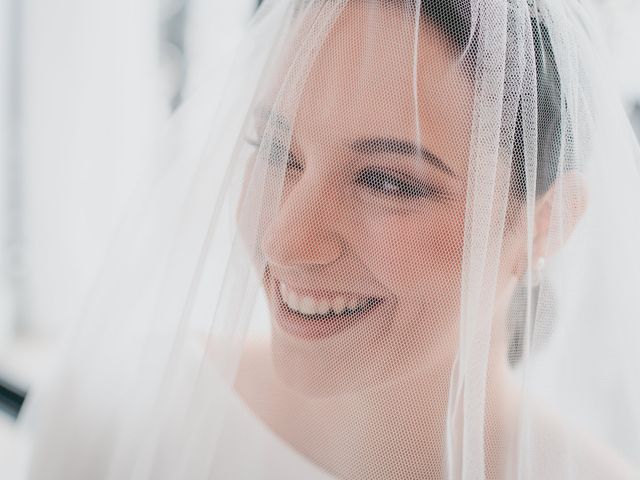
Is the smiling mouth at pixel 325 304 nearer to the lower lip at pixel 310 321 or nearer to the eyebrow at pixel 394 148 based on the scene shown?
the lower lip at pixel 310 321

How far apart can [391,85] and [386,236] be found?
0.51 feet

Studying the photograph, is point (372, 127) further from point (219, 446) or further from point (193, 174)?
point (219, 446)

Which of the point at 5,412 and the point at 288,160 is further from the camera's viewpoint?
the point at 5,412

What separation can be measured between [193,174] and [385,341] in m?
0.31

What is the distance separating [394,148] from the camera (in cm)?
70

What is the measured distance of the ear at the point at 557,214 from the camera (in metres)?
0.72

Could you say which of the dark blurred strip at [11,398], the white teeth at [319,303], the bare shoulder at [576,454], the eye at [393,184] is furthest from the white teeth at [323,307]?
the dark blurred strip at [11,398]

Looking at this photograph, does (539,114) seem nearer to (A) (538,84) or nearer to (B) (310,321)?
(A) (538,84)

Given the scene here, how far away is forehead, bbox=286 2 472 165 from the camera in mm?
684

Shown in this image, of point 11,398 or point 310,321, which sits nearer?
point 310,321

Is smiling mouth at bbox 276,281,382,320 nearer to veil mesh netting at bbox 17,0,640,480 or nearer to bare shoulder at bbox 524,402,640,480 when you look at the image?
veil mesh netting at bbox 17,0,640,480

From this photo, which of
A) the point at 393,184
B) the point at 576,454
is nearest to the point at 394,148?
the point at 393,184

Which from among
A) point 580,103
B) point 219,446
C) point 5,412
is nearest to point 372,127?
point 580,103

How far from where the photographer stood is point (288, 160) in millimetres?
746
